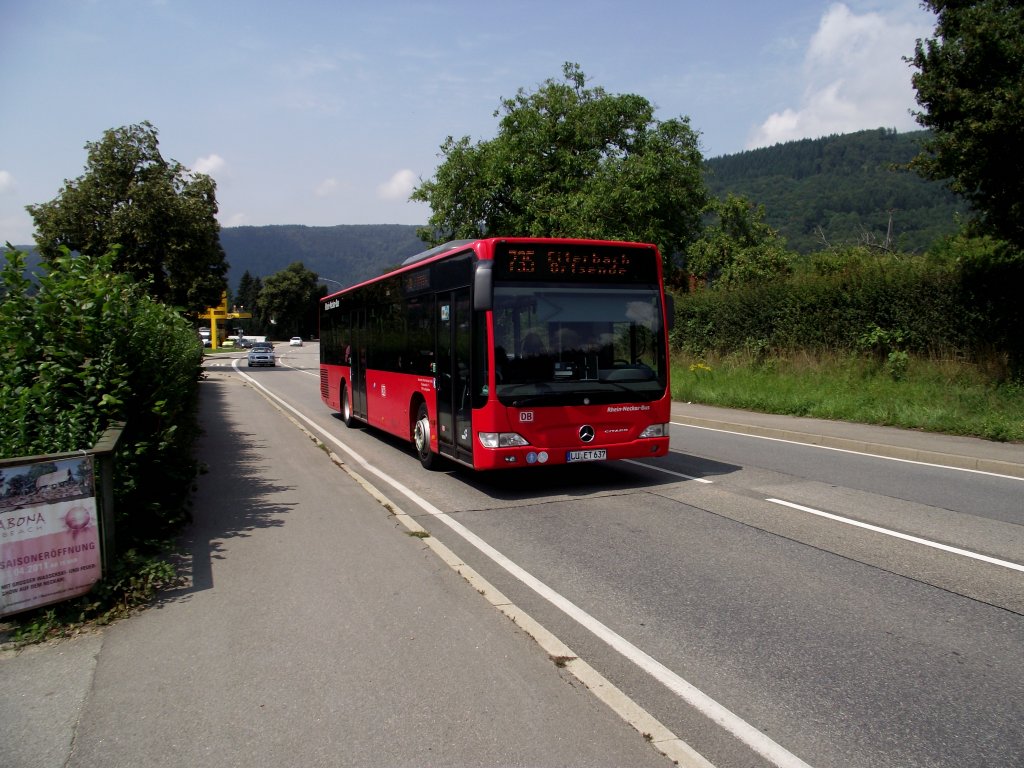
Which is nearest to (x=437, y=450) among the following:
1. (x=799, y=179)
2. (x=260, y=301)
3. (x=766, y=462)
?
(x=766, y=462)

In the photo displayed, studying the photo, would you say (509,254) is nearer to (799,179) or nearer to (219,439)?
(219,439)

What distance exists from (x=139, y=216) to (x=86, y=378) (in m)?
42.8

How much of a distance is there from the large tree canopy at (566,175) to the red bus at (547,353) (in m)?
21.0

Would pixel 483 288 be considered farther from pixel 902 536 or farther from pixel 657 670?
pixel 657 670

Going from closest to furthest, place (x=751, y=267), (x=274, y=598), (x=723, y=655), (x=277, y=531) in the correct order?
(x=723, y=655) → (x=274, y=598) → (x=277, y=531) → (x=751, y=267)

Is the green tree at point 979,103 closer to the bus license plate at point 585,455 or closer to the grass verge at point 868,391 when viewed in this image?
the grass verge at point 868,391

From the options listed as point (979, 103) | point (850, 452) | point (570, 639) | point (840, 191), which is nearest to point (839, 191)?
point (840, 191)

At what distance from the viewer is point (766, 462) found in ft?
36.9

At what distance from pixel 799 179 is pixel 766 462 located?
11070 cm

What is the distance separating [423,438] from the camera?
435 inches

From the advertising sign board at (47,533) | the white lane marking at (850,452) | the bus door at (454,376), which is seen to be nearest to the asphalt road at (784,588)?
the white lane marking at (850,452)

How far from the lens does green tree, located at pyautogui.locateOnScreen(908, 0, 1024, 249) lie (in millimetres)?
12891

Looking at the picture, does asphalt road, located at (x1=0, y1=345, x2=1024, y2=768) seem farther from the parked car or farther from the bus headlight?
the parked car

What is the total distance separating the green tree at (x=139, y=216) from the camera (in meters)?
43.1
